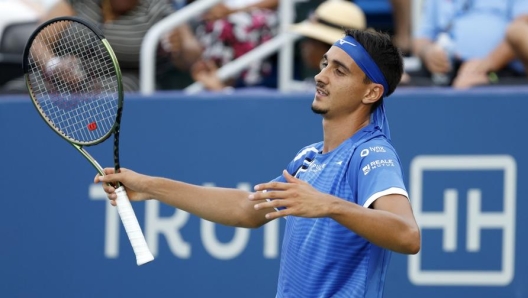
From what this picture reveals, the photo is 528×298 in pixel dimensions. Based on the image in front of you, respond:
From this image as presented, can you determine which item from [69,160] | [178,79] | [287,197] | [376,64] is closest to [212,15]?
[178,79]

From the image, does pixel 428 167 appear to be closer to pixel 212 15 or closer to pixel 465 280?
pixel 465 280

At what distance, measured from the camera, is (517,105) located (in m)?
5.78

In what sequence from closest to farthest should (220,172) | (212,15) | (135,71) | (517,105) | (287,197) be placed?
(287,197)
(517,105)
(220,172)
(135,71)
(212,15)

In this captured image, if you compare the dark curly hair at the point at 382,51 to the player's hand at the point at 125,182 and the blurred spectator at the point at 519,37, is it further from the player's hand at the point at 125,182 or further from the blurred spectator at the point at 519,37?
the blurred spectator at the point at 519,37

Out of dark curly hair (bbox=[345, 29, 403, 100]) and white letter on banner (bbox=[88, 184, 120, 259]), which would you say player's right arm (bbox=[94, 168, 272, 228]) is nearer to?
dark curly hair (bbox=[345, 29, 403, 100])

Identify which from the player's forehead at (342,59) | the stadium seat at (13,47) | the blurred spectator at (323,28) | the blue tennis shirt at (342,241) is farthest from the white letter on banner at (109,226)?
the player's forehead at (342,59)

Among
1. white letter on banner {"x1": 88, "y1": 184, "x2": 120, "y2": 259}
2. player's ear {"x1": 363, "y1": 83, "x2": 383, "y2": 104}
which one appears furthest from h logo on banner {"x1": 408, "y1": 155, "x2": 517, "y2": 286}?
player's ear {"x1": 363, "y1": 83, "x2": 383, "y2": 104}

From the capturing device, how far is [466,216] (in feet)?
19.0

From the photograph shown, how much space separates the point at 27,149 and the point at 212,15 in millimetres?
1793

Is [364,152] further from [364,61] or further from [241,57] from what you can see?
[241,57]

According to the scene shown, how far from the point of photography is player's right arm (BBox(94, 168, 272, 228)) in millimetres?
3965

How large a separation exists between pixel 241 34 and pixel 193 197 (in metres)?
3.58

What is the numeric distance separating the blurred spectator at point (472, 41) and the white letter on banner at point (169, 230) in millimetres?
1825

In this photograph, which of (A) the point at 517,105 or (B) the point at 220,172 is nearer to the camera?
(A) the point at 517,105
